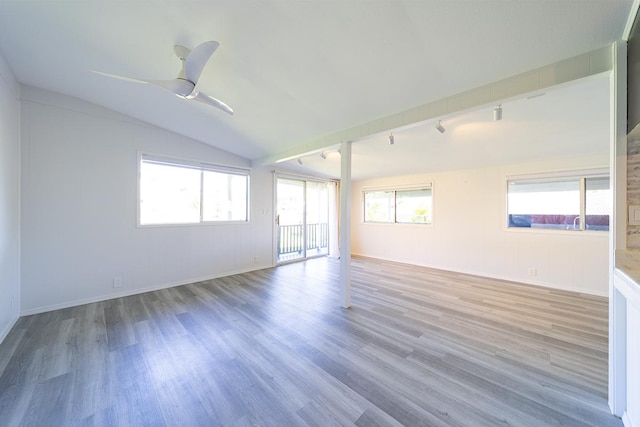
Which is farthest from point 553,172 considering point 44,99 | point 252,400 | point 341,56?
point 44,99

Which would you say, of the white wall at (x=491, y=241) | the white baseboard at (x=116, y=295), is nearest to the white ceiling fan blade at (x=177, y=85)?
the white baseboard at (x=116, y=295)

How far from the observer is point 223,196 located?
4.59 meters

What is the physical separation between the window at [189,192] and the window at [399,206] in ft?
11.2

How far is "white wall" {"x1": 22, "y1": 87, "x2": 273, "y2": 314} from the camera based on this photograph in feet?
9.29

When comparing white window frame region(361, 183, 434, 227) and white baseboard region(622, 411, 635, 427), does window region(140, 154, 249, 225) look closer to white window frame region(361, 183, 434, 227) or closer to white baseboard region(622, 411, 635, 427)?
white window frame region(361, 183, 434, 227)

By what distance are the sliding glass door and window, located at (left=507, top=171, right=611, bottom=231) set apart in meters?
4.22

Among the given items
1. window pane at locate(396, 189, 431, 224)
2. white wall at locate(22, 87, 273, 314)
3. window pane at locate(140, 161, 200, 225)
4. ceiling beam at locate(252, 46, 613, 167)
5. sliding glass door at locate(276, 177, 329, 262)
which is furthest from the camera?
sliding glass door at locate(276, 177, 329, 262)

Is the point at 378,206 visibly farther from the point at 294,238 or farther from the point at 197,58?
the point at 197,58

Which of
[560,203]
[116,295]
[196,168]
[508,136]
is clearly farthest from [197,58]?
[560,203]

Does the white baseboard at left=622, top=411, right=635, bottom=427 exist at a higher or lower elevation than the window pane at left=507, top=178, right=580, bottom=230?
lower

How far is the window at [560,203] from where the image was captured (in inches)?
139

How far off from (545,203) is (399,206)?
2.68 metres

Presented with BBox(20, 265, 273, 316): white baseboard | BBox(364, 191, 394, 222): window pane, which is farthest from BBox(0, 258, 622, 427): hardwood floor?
BBox(364, 191, 394, 222): window pane

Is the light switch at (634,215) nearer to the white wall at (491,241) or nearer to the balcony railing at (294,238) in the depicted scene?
the white wall at (491,241)
